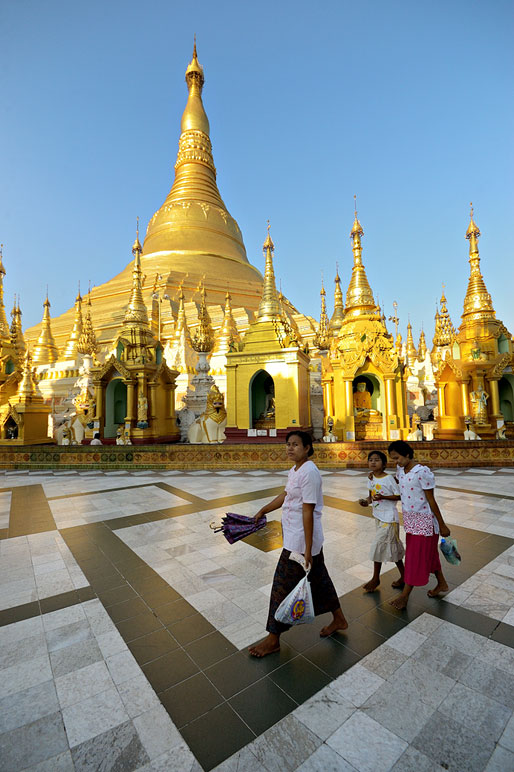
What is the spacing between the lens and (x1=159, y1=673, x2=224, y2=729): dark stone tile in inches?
83.0

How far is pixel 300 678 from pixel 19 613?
2626 mm

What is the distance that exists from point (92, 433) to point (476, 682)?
15.4 m

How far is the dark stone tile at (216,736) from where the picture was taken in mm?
1849

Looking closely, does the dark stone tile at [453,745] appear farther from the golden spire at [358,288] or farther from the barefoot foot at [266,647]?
the golden spire at [358,288]

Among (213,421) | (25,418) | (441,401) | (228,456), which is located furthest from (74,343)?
(441,401)

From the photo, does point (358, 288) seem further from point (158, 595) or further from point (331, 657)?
point (331, 657)

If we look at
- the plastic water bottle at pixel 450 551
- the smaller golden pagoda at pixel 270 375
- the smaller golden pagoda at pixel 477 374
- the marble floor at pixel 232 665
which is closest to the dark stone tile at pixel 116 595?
the marble floor at pixel 232 665

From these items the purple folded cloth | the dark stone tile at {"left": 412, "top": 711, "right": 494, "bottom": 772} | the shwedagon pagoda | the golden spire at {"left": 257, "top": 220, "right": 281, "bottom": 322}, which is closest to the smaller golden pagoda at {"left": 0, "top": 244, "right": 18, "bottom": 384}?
the shwedagon pagoda

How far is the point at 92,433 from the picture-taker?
1519 cm

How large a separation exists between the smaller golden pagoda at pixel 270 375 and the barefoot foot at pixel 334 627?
1011cm

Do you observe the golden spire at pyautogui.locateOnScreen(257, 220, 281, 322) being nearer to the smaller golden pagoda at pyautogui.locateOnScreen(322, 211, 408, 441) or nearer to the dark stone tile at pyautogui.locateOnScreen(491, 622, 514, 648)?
the smaller golden pagoda at pyautogui.locateOnScreen(322, 211, 408, 441)

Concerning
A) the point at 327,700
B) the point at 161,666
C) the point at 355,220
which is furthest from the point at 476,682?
the point at 355,220

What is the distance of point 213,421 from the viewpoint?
14.7m

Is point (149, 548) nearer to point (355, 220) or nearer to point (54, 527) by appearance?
point (54, 527)
